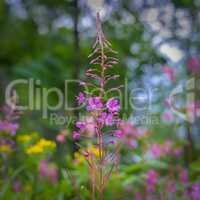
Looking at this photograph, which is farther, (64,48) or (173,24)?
(64,48)

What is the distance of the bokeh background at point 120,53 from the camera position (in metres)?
2.53

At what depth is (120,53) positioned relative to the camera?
3.14 m

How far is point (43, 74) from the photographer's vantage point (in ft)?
10.1

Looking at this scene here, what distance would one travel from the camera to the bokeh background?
2.53 meters

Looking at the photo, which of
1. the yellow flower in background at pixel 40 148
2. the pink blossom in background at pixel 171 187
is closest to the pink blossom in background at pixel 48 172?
the yellow flower in background at pixel 40 148

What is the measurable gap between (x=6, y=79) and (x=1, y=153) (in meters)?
1.98

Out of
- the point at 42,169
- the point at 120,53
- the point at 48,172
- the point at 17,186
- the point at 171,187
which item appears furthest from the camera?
the point at 120,53

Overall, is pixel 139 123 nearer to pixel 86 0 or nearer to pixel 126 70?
pixel 126 70

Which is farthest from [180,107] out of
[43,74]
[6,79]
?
[6,79]

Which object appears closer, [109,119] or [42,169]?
[109,119]

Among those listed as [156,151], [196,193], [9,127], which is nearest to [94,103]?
[9,127]

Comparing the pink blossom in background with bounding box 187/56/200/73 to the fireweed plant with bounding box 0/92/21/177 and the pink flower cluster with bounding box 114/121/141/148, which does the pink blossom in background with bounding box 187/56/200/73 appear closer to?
the pink flower cluster with bounding box 114/121/141/148

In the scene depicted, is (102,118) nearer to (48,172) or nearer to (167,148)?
(167,148)

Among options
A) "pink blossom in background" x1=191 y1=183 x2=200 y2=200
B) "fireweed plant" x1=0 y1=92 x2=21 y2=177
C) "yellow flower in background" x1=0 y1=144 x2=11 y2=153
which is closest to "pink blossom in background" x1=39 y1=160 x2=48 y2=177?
"fireweed plant" x1=0 y1=92 x2=21 y2=177
